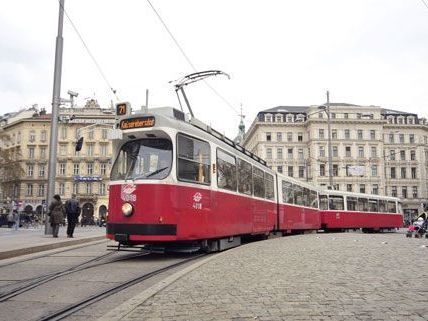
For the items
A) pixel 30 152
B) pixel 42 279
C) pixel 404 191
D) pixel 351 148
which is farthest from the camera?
pixel 404 191

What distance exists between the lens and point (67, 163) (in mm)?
75750

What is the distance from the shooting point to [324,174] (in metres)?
88.1

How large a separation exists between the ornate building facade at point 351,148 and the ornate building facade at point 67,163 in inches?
1255

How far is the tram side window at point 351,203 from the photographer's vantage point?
3388 cm

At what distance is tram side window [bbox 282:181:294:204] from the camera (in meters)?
20.6

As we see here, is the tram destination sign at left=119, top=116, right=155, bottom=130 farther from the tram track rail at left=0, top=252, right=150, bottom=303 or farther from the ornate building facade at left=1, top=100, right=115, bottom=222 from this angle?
the ornate building facade at left=1, top=100, right=115, bottom=222

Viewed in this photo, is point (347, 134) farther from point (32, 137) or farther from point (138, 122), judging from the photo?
point (138, 122)

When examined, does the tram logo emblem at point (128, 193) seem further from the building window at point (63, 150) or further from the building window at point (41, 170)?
the building window at point (41, 170)

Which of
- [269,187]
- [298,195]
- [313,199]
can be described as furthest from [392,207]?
[269,187]

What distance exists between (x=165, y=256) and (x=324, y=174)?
262 ft

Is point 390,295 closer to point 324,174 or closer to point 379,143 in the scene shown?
point 324,174

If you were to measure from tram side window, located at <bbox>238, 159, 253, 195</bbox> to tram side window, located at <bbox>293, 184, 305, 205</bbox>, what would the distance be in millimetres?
8364

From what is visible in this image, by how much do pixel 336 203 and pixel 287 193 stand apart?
12286 millimetres

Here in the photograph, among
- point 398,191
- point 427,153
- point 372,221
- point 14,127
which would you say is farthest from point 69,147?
point 427,153
